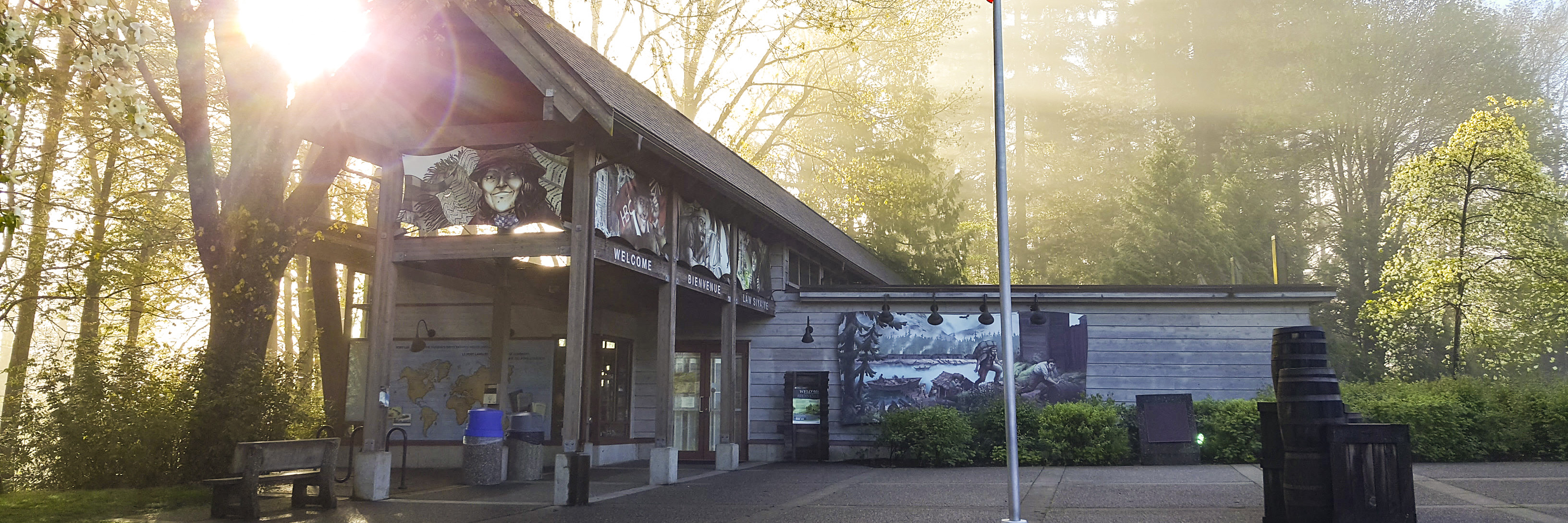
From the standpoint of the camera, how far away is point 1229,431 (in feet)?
48.9

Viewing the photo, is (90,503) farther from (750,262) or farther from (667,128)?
(750,262)

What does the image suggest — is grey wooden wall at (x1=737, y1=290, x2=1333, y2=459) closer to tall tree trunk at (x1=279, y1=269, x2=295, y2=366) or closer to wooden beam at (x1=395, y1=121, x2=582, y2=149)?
wooden beam at (x1=395, y1=121, x2=582, y2=149)

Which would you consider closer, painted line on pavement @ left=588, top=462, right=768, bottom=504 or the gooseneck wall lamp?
painted line on pavement @ left=588, top=462, right=768, bottom=504

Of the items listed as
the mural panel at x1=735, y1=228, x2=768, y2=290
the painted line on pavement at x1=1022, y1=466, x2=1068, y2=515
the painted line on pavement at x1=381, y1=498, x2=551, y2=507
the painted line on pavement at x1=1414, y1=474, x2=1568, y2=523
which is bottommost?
the painted line on pavement at x1=381, y1=498, x2=551, y2=507

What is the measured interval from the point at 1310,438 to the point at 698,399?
12.1m

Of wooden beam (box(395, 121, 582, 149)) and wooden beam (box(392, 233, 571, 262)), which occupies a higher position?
wooden beam (box(395, 121, 582, 149))

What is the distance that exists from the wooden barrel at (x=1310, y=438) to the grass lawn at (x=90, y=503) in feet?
31.8

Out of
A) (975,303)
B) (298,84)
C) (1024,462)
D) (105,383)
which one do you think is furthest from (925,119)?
(105,383)

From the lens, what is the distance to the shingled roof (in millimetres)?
11188

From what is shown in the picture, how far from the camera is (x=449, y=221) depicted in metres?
11.4

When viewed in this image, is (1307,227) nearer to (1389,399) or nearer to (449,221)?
(1389,399)

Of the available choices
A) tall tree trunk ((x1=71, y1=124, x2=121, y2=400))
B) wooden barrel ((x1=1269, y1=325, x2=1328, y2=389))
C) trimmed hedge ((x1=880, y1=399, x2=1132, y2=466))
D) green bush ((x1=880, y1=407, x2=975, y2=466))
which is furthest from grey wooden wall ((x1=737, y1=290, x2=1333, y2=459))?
wooden barrel ((x1=1269, y1=325, x2=1328, y2=389))

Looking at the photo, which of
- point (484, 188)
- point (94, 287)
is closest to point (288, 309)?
point (94, 287)

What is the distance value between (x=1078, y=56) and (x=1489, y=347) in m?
29.5
